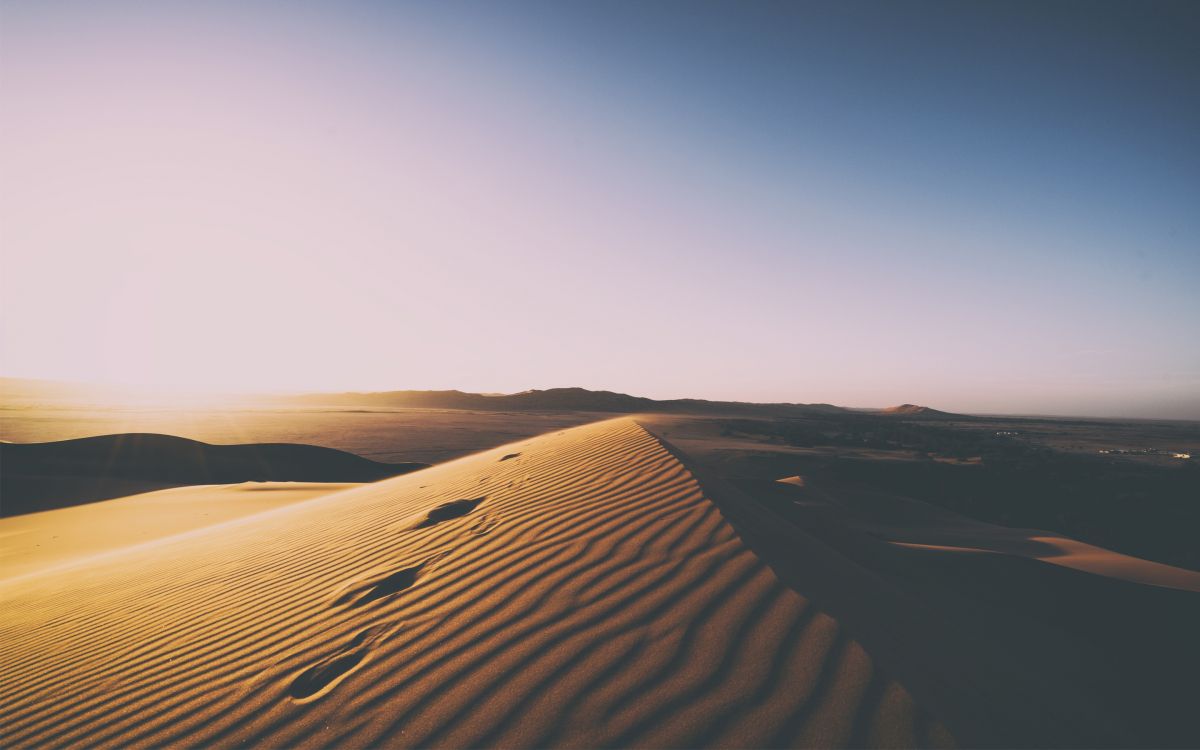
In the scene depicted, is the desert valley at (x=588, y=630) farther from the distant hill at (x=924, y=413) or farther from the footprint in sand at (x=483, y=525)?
the distant hill at (x=924, y=413)

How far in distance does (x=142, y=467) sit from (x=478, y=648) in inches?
671

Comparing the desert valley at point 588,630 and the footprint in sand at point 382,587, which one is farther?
the footprint in sand at point 382,587

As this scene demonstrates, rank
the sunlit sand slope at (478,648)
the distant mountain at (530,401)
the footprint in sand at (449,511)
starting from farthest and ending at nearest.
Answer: the distant mountain at (530,401) → the footprint in sand at (449,511) → the sunlit sand slope at (478,648)

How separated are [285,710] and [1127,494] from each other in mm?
15016

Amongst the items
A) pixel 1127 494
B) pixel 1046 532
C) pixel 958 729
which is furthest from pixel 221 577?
pixel 1127 494

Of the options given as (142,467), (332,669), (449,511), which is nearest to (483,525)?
(449,511)

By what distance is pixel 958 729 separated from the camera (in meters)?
1.81

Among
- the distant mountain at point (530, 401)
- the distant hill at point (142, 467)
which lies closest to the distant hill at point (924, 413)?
the distant mountain at point (530, 401)

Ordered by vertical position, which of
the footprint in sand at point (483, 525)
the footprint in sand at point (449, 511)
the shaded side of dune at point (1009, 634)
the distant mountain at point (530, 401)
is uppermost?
the distant mountain at point (530, 401)

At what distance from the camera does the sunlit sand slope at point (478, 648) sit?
1937 millimetres

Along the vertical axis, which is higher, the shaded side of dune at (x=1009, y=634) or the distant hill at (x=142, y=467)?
the shaded side of dune at (x=1009, y=634)

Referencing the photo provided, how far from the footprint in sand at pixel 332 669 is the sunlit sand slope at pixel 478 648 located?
0.01 metres

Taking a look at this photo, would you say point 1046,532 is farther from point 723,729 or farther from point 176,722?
point 176,722

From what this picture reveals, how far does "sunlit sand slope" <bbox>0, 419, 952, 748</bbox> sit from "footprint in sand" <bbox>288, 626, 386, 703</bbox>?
1cm
